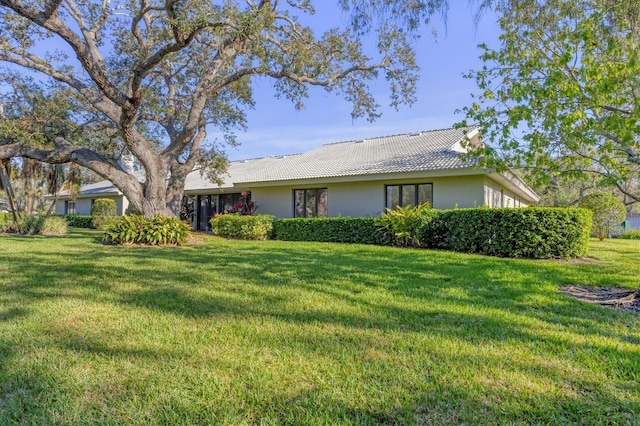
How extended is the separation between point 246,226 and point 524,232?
10392 mm

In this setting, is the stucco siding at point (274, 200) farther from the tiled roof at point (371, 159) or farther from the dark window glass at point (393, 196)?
the dark window glass at point (393, 196)

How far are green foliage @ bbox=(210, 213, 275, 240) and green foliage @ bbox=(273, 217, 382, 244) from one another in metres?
0.44

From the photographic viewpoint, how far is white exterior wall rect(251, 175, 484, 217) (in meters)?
13.4

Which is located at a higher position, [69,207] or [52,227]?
[69,207]

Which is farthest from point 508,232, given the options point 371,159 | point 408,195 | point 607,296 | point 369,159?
point 369,159

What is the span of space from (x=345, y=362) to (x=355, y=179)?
12.5 m

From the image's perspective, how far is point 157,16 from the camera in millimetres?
13312

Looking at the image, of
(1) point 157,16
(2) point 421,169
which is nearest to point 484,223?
(2) point 421,169

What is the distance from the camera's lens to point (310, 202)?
1752cm

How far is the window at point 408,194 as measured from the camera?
14.3 metres

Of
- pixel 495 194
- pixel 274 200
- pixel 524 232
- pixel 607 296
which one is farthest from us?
pixel 274 200

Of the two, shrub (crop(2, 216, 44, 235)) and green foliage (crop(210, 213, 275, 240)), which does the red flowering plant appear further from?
shrub (crop(2, 216, 44, 235))

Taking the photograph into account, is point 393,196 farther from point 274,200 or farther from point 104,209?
point 104,209

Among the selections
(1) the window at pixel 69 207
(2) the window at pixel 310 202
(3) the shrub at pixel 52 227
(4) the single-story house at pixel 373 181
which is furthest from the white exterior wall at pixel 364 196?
(1) the window at pixel 69 207
